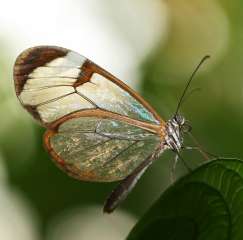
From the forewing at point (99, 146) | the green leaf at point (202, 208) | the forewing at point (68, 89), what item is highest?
the green leaf at point (202, 208)

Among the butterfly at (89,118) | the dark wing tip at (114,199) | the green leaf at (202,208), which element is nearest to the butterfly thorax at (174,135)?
the butterfly at (89,118)

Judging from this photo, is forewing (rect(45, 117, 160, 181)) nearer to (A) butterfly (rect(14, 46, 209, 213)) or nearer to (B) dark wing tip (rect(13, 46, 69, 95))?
(A) butterfly (rect(14, 46, 209, 213))

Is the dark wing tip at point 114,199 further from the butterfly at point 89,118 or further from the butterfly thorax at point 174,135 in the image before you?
the butterfly thorax at point 174,135

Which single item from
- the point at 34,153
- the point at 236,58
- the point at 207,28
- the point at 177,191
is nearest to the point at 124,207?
the point at 34,153

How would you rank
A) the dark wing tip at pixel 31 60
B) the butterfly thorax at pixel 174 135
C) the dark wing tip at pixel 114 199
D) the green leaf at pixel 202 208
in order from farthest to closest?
1. the butterfly thorax at pixel 174 135
2. the dark wing tip at pixel 31 60
3. the dark wing tip at pixel 114 199
4. the green leaf at pixel 202 208

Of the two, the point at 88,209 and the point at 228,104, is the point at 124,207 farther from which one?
the point at 228,104

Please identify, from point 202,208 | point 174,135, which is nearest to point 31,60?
point 174,135

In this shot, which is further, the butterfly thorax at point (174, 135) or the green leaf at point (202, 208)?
the butterfly thorax at point (174, 135)
